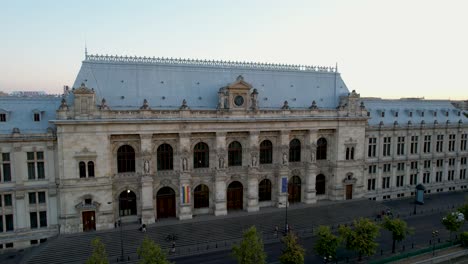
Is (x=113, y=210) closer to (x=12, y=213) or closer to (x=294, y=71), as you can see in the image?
(x=12, y=213)

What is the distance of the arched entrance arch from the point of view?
5831cm

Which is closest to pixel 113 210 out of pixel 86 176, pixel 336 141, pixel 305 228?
pixel 86 176

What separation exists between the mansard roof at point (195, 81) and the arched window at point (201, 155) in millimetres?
7091

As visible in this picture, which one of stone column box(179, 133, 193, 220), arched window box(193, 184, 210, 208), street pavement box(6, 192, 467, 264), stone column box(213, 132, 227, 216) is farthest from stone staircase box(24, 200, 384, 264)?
arched window box(193, 184, 210, 208)

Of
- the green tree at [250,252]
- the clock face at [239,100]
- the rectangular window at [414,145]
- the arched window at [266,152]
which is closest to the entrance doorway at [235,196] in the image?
the arched window at [266,152]

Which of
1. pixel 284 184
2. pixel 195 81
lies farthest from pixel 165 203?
pixel 195 81

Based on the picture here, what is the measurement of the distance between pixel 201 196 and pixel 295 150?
20.3 meters

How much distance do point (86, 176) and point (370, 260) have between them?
42859mm

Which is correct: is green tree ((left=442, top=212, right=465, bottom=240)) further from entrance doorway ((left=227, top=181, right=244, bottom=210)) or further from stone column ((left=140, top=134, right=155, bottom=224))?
stone column ((left=140, top=134, right=155, bottom=224))

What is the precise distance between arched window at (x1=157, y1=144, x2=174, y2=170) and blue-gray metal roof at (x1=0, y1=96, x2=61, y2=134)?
55.9 ft

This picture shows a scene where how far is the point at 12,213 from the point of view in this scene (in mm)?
51875

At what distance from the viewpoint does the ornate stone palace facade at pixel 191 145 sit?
2095 inches

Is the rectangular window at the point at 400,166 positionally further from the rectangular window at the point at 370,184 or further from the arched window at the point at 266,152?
the arched window at the point at 266,152

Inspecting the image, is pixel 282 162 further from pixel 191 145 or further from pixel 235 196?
pixel 191 145
